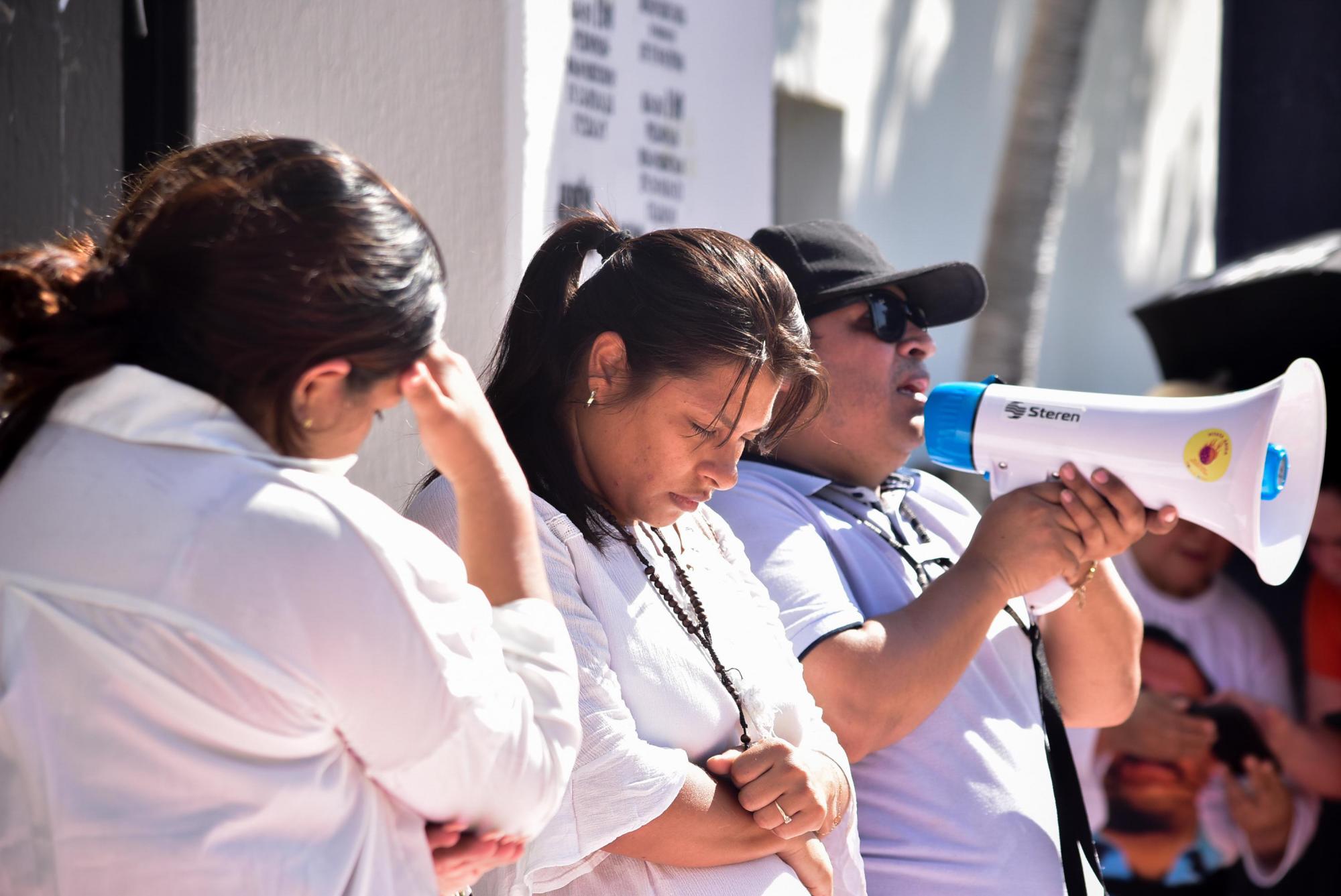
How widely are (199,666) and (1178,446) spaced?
5.44ft

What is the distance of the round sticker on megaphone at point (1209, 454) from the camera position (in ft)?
7.44

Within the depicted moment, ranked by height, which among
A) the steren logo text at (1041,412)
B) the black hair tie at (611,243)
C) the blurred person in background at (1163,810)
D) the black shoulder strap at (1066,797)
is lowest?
the blurred person in background at (1163,810)

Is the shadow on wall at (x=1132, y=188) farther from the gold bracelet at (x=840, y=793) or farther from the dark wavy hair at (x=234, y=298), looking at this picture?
the dark wavy hair at (x=234, y=298)

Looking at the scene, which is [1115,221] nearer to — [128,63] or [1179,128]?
[1179,128]

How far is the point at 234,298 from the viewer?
51.2 inches

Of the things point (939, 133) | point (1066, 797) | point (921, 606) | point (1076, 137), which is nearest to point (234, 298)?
point (921, 606)

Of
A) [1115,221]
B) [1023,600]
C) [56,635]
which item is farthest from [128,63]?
[1115,221]

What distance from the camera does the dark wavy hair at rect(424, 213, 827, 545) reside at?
2.00 metres

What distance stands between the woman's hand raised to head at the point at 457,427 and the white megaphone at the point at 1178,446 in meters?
1.19

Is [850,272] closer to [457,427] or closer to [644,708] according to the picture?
[644,708]

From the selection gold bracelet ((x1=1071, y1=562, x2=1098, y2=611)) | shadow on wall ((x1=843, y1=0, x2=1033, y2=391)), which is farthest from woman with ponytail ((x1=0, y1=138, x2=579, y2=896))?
shadow on wall ((x1=843, y1=0, x2=1033, y2=391))

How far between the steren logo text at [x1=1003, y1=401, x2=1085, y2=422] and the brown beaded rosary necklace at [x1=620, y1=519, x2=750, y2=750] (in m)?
0.75

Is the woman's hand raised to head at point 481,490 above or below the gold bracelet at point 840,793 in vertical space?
above

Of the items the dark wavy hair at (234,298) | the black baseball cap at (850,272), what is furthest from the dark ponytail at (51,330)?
the black baseball cap at (850,272)
